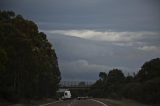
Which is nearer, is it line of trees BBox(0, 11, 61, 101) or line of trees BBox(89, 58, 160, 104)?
line of trees BBox(0, 11, 61, 101)

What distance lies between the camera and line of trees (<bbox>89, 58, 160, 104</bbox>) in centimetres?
8250

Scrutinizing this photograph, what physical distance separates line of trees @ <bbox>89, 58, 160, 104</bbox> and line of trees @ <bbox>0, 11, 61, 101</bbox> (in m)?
17.5

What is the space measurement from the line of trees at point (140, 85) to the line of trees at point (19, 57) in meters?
17.5

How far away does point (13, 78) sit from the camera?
68500 millimetres

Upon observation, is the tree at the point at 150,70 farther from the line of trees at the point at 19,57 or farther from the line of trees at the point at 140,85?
the line of trees at the point at 19,57

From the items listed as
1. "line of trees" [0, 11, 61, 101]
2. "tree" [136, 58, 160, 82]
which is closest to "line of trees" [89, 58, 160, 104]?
"tree" [136, 58, 160, 82]

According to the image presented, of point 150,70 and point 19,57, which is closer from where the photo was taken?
point 19,57

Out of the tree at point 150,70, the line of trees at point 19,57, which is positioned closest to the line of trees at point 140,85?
the tree at point 150,70

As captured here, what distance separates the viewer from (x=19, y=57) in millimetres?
62719

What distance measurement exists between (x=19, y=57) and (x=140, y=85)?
107ft

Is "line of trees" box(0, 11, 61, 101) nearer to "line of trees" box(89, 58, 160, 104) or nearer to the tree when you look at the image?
"line of trees" box(89, 58, 160, 104)

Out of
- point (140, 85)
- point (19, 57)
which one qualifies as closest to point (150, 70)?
point (140, 85)

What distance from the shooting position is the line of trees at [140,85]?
8250 centimetres

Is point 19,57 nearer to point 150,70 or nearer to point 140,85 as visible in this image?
point 140,85
